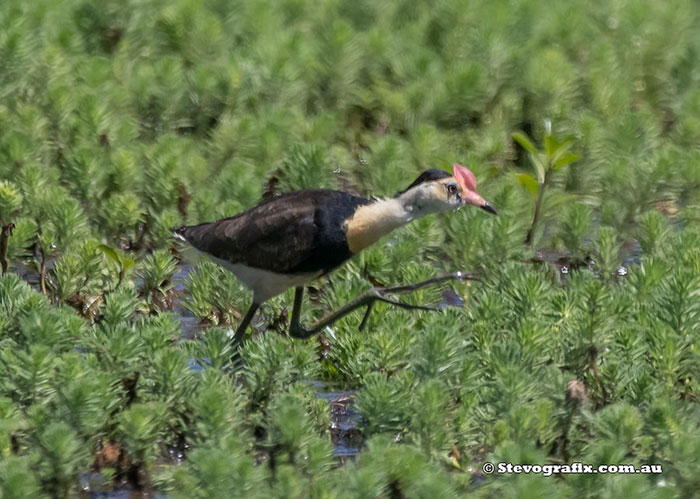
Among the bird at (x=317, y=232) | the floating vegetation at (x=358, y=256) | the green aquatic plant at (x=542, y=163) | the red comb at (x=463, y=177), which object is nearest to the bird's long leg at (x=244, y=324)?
the bird at (x=317, y=232)

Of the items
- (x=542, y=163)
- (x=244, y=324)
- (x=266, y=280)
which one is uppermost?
(x=542, y=163)

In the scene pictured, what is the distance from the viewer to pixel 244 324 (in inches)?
223

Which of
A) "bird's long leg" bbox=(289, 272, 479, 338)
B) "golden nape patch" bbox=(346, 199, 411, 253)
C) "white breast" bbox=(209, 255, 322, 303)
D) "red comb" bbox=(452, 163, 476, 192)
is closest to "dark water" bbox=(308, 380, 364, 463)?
"bird's long leg" bbox=(289, 272, 479, 338)

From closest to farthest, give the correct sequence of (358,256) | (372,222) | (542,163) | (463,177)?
(372,222), (463,177), (358,256), (542,163)

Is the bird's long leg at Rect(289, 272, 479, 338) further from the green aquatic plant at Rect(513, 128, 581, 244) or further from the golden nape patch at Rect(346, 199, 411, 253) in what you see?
the green aquatic plant at Rect(513, 128, 581, 244)

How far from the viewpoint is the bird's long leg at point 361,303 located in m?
5.60

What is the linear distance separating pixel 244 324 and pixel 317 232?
→ 473 millimetres

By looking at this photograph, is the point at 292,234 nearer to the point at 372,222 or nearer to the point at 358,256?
the point at 372,222

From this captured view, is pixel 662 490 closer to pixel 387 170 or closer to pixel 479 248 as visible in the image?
pixel 479 248

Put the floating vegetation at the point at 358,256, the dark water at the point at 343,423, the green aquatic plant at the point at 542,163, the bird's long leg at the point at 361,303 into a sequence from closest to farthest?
the floating vegetation at the point at 358,256, the dark water at the point at 343,423, the bird's long leg at the point at 361,303, the green aquatic plant at the point at 542,163

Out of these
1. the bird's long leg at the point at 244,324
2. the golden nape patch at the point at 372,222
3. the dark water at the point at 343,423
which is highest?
the golden nape patch at the point at 372,222

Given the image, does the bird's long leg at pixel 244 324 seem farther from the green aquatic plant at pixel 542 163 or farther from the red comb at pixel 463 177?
the green aquatic plant at pixel 542 163

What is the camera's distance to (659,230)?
6.46m

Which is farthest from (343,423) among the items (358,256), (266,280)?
(358,256)
